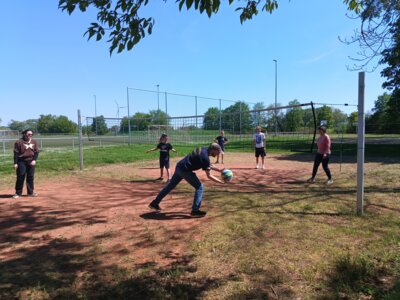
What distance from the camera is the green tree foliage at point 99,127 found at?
28352mm

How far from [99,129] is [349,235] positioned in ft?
85.8

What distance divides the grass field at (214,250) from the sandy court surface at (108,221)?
0.08 feet

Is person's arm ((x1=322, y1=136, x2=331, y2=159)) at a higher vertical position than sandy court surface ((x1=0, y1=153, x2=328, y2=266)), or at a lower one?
higher

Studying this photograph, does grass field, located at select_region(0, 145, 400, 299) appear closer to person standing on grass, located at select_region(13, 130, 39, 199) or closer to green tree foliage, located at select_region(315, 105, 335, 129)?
person standing on grass, located at select_region(13, 130, 39, 199)

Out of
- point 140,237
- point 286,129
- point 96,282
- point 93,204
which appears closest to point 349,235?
point 140,237

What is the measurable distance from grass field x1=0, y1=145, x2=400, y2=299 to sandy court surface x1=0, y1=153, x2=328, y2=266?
1.0 inches

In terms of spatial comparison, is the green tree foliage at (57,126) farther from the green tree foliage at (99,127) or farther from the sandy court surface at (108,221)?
the sandy court surface at (108,221)

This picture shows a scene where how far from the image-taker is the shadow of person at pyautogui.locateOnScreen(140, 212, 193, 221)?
20.8 ft

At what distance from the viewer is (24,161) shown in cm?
859

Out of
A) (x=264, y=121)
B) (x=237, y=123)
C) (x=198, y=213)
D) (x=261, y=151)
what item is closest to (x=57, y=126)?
(x=237, y=123)

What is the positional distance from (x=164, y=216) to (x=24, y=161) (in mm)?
4391

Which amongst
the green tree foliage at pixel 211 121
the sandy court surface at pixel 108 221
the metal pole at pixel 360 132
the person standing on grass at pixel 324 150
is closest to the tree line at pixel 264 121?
the green tree foliage at pixel 211 121

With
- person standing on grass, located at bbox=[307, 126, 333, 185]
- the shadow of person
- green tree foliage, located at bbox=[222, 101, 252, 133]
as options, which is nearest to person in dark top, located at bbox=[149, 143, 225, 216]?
the shadow of person

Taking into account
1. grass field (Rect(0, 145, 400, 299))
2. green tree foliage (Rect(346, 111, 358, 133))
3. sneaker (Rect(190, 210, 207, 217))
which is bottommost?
grass field (Rect(0, 145, 400, 299))
